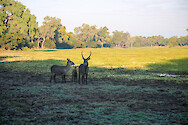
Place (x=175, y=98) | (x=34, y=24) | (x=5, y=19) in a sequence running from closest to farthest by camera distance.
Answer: (x=175, y=98), (x=5, y=19), (x=34, y=24)

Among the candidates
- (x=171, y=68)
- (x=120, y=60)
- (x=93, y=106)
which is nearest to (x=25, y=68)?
(x=93, y=106)

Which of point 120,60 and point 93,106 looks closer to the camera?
point 93,106

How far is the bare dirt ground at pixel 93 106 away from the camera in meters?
7.90

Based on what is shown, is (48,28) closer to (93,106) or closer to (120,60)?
(120,60)

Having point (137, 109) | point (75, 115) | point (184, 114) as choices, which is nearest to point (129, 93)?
point (137, 109)

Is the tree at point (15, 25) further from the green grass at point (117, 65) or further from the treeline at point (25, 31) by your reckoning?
the green grass at point (117, 65)

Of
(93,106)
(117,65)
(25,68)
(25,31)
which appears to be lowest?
(93,106)

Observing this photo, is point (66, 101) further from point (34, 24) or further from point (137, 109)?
point (34, 24)

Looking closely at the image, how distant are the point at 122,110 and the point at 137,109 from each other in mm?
765

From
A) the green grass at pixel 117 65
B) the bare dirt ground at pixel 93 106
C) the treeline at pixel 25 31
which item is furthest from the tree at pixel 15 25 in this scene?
the bare dirt ground at pixel 93 106

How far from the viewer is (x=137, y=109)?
948 centimetres

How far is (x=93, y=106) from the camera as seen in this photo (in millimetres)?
9867

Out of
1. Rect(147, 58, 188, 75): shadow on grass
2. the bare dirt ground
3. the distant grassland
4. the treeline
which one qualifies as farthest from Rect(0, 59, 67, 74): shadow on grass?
the treeline

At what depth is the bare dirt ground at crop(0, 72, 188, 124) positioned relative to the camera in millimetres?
7898
